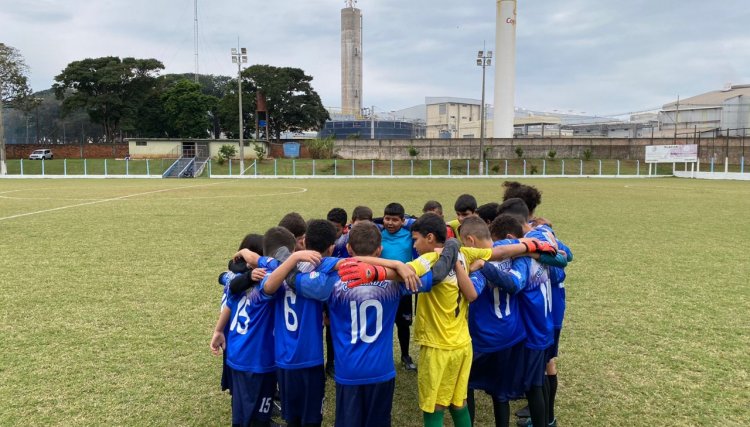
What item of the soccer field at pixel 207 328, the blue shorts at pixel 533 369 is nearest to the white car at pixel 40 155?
A: the soccer field at pixel 207 328

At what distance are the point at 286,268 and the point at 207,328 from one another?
3.29 metres

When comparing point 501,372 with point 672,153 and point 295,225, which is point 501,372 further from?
point 672,153

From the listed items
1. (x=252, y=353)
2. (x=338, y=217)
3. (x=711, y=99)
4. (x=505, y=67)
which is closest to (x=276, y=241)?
(x=252, y=353)

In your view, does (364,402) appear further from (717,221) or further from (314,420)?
(717,221)

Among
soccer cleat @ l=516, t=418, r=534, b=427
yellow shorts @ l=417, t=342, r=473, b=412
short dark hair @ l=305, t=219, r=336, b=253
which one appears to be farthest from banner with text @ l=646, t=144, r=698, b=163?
short dark hair @ l=305, t=219, r=336, b=253


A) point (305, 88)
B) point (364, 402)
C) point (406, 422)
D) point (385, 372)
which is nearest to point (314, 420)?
point (364, 402)

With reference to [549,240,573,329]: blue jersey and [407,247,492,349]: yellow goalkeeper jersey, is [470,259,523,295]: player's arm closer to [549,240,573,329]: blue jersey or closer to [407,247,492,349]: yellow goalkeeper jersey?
[407,247,492,349]: yellow goalkeeper jersey

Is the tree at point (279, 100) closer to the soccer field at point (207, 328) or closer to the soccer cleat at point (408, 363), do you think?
the soccer field at point (207, 328)

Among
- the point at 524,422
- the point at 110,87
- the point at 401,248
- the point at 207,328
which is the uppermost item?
the point at 110,87

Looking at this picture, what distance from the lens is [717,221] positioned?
46.8 ft

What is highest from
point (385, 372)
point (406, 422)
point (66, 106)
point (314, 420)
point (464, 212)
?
point (66, 106)

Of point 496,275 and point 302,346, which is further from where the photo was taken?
point 496,275

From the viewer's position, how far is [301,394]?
3131 millimetres

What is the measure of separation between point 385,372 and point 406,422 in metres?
1.02
